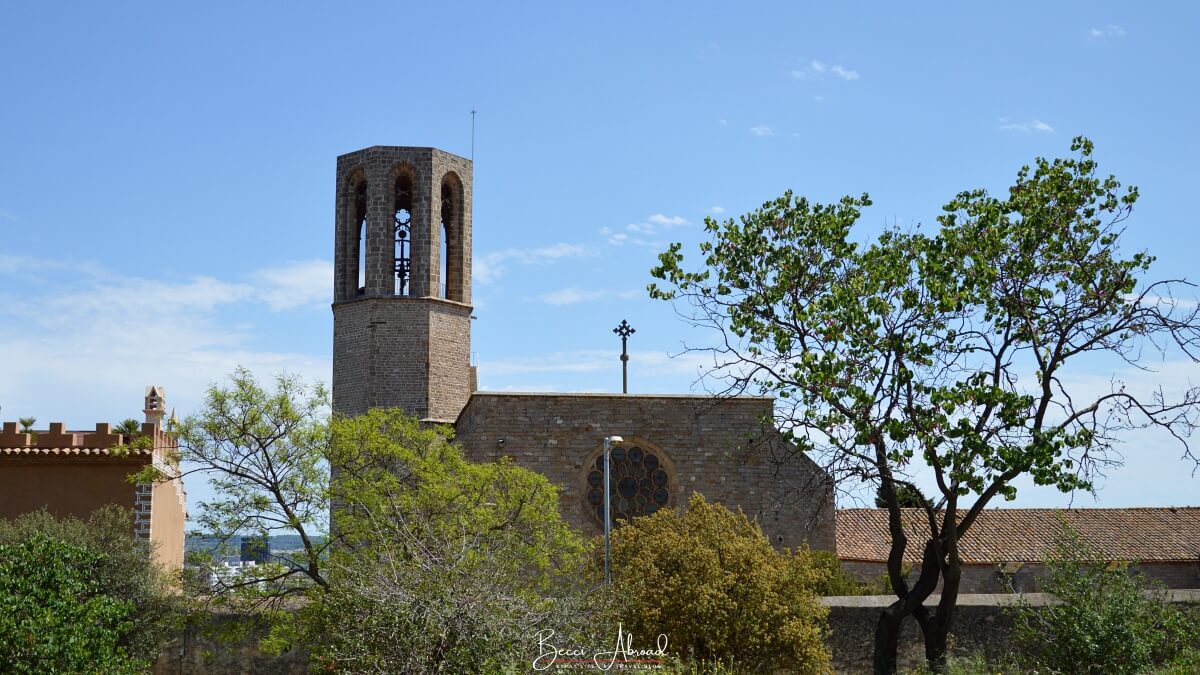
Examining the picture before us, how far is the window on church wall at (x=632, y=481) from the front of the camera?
97.4ft

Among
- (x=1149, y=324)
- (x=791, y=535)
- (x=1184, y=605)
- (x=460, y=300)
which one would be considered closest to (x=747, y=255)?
(x=1149, y=324)

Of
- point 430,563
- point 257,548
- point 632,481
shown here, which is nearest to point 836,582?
point 632,481

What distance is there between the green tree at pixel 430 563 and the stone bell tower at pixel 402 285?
10182 mm

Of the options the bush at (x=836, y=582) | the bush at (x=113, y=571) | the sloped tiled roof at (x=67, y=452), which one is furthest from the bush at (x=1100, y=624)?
the sloped tiled roof at (x=67, y=452)

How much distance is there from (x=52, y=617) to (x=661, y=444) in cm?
1681

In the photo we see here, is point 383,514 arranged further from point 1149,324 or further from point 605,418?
point 605,418

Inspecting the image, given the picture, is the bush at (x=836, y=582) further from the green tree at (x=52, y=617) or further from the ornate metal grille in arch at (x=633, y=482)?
the green tree at (x=52, y=617)

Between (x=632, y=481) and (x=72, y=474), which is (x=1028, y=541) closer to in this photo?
(x=632, y=481)

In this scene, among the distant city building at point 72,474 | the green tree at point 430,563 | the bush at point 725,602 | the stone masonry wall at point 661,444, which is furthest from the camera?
the stone masonry wall at point 661,444

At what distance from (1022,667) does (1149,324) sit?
477cm

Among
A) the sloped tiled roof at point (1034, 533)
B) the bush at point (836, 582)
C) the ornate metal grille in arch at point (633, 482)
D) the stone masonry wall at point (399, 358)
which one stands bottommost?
the bush at point (836, 582)

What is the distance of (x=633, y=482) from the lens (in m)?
30.0

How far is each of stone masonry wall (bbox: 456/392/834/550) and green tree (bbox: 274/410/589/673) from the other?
4.41 metres

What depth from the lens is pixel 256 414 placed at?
2069 centimetres
